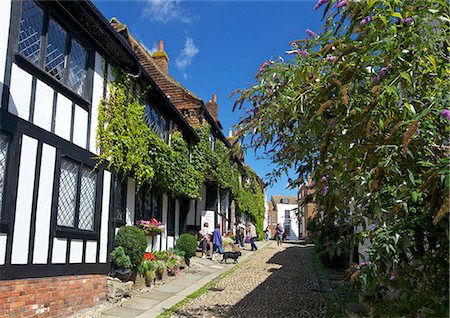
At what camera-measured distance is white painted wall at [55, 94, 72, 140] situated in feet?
23.7

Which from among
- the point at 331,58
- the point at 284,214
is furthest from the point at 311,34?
the point at 284,214

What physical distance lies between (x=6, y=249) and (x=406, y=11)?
18.8 feet

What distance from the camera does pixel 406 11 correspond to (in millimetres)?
3666

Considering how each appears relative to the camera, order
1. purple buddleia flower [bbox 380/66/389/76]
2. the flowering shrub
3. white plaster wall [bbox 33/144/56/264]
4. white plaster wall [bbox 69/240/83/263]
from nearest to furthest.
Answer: purple buddleia flower [bbox 380/66/389/76], white plaster wall [bbox 33/144/56/264], white plaster wall [bbox 69/240/83/263], the flowering shrub

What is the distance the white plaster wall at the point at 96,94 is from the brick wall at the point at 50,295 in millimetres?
2502

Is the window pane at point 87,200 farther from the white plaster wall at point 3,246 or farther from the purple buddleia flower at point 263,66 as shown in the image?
the purple buddleia flower at point 263,66

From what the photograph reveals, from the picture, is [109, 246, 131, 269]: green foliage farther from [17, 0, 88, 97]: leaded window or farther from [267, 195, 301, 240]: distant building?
[267, 195, 301, 240]: distant building

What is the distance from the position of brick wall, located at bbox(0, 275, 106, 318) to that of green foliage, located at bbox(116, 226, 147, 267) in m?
0.82

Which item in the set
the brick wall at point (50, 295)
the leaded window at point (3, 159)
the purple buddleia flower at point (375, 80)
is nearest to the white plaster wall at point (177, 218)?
the brick wall at point (50, 295)

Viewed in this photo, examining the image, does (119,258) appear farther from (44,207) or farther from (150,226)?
(44,207)

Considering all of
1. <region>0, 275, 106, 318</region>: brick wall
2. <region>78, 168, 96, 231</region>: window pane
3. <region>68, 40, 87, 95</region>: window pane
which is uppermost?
<region>68, 40, 87, 95</region>: window pane

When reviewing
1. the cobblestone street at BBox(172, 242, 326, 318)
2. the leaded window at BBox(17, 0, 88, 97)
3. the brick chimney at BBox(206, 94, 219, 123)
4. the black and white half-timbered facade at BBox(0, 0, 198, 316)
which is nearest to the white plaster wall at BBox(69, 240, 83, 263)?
the black and white half-timbered facade at BBox(0, 0, 198, 316)

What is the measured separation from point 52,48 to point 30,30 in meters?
0.61

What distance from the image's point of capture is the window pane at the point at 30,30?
6.43m
